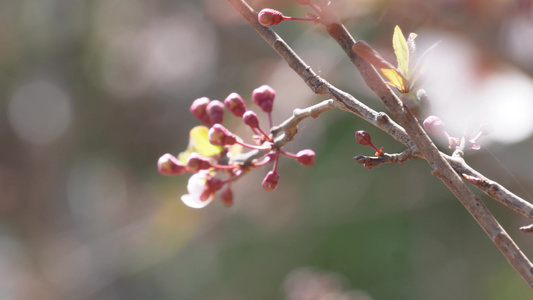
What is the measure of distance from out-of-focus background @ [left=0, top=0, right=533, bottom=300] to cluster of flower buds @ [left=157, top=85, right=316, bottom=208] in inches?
42.1

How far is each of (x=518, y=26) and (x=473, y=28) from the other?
9 cm

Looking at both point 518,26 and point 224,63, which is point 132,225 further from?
point 518,26

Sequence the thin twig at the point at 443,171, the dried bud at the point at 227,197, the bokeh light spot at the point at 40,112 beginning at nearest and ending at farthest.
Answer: the thin twig at the point at 443,171 < the dried bud at the point at 227,197 < the bokeh light spot at the point at 40,112

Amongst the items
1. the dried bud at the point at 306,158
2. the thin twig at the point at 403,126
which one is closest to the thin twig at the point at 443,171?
the thin twig at the point at 403,126

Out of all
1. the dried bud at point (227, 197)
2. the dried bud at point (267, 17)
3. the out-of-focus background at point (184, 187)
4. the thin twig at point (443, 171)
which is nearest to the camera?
the thin twig at point (443, 171)

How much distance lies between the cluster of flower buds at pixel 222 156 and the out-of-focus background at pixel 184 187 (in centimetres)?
107

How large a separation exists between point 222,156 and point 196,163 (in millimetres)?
56

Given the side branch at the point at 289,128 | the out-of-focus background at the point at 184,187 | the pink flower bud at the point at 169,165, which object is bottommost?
the side branch at the point at 289,128

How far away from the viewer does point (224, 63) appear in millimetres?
3410

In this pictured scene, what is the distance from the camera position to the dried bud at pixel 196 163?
60 cm

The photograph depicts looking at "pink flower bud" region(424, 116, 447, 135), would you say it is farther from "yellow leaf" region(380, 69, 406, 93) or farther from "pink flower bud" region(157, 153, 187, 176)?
"pink flower bud" region(157, 153, 187, 176)

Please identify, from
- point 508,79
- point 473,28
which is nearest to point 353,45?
point 473,28

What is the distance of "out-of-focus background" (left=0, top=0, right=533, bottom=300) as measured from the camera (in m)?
2.60

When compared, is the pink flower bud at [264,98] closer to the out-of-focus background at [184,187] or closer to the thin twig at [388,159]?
the thin twig at [388,159]
